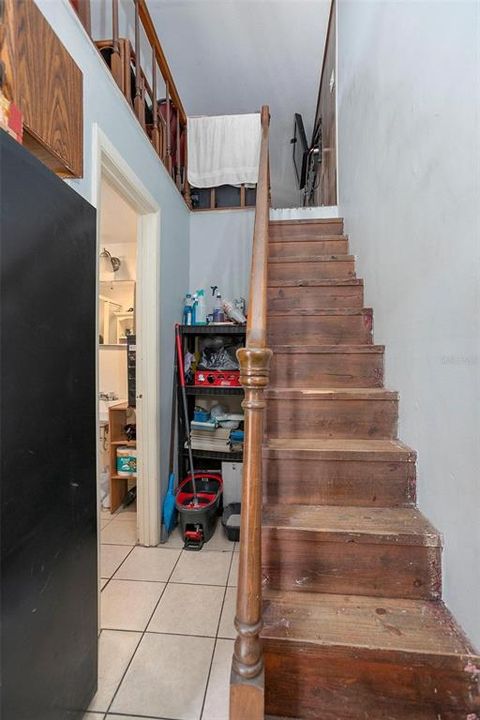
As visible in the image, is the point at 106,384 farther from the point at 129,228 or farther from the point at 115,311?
the point at 129,228

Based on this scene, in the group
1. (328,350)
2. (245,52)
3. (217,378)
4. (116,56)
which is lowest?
(217,378)

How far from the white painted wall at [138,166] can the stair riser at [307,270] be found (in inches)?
31.2

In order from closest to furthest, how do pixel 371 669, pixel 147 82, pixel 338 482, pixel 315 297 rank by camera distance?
pixel 371 669
pixel 338 482
pixel 315 297
pixel 147 82

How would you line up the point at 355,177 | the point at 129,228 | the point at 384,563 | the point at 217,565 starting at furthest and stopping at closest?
the point at 129,228 < the point at 355,177 < the point at 217,565 < the point at 384,563

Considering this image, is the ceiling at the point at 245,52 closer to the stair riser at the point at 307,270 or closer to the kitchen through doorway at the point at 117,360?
the kitchen through doorway at the point at 117,360

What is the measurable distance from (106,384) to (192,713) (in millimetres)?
2513

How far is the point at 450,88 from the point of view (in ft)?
3.30

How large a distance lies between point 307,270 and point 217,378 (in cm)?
103

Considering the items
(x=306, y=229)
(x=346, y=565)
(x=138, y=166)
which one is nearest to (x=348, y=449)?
(x=346, y=565)

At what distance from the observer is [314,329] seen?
1.91m

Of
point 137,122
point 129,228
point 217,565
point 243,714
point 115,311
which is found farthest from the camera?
point 115,311

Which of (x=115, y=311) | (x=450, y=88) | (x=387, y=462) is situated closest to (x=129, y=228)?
(x=115, y=311)

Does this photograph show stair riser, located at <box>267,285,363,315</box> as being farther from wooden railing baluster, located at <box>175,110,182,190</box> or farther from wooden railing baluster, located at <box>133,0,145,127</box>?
wooden railing baluster, located at <box>175,110,182,190</box>

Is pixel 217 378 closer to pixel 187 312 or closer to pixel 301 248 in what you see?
pixel 187 312
